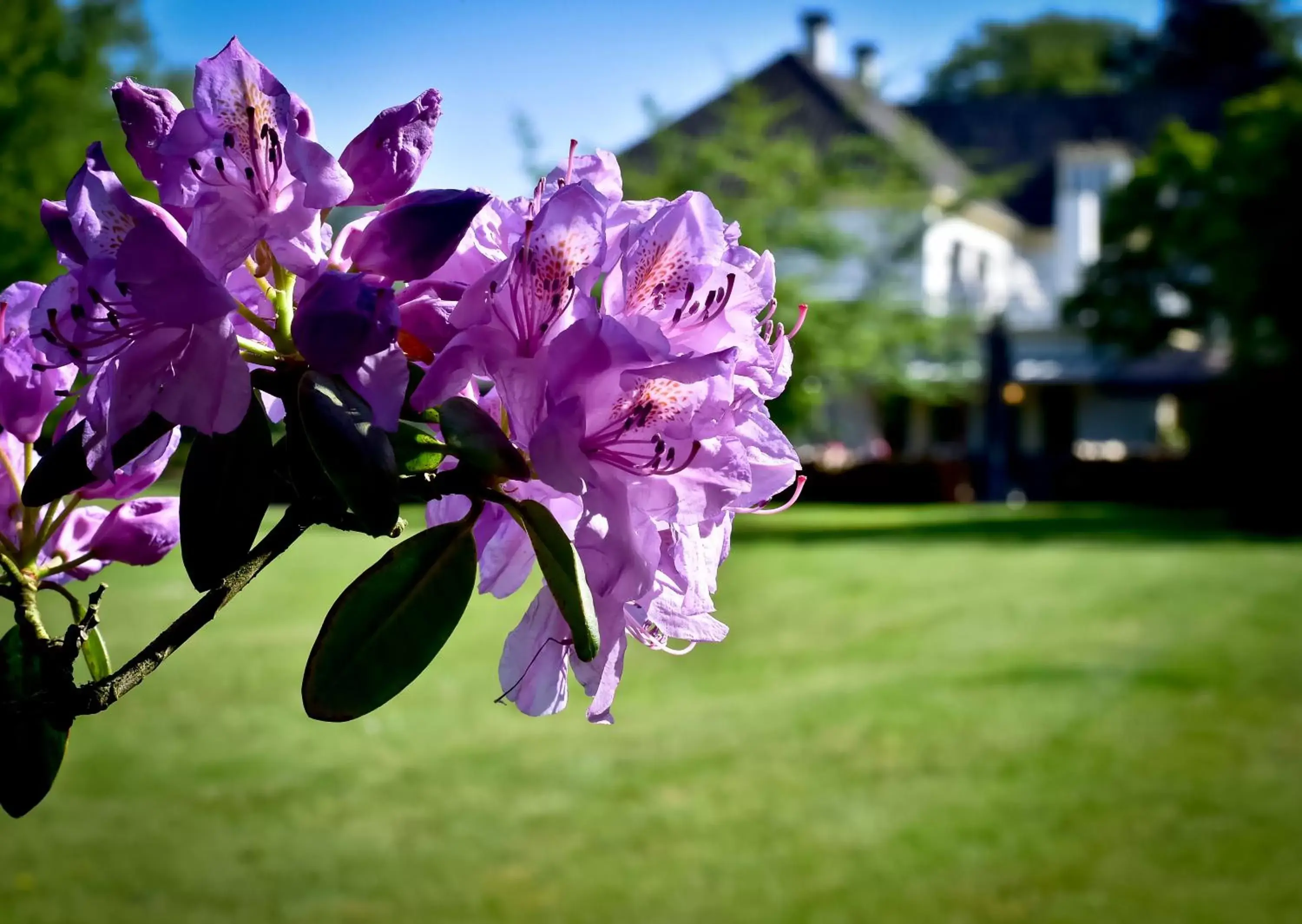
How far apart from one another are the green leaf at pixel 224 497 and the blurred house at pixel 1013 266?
1542cm

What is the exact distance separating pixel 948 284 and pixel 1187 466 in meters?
3.85

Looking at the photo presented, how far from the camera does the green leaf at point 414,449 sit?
1.61 ft

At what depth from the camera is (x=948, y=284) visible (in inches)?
759

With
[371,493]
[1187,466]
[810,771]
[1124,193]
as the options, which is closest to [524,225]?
[371,493]

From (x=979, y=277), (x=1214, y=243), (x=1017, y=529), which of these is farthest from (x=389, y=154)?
(x=979, y=277)

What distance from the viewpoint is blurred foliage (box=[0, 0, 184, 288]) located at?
3.41 metres

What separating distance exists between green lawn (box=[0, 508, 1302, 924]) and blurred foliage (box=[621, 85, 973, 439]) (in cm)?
573

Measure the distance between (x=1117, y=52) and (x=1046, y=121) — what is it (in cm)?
1171

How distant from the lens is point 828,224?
15633 mm

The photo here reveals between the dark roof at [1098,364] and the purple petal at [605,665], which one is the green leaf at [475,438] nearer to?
the purple petal at [605,665]

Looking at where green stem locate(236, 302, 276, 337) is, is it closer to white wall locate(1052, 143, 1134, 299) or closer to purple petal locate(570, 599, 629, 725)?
purple petal locate(570, 599, 629, 725)

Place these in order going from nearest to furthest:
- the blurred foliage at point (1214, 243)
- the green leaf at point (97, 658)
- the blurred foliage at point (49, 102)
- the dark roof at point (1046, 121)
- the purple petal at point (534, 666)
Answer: the purple petal at point (534, 666) → the green leaf at point (97, 658) → the blurred foliage at point (49, 102) → the blurred foliage at point (1214, 243) → the dark roof at point (1046, 121)

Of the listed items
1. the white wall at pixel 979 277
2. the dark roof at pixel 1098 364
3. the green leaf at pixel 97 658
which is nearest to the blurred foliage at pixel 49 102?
the green leaf at pixel 97 658

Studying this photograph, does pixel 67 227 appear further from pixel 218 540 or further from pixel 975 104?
pixel 975 104
